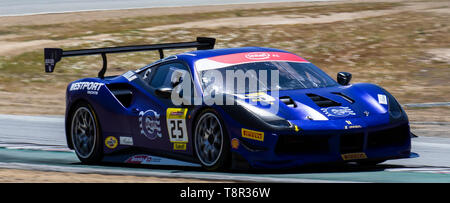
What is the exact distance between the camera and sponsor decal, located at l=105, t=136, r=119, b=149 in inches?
341

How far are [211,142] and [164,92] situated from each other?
2.63ft

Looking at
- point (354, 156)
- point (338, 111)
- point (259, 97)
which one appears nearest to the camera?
point (354, 156)

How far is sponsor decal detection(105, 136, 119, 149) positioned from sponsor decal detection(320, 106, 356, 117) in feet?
8.15

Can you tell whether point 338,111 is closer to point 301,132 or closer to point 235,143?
point 301,132

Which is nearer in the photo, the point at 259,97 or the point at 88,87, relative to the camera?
the point at 259,97

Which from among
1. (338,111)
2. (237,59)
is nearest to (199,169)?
(237,59)

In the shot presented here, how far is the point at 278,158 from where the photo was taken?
22.9 feet

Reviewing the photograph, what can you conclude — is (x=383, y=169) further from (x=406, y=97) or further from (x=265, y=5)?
(x=265, y=5)

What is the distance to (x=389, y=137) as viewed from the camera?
7316 millimetres

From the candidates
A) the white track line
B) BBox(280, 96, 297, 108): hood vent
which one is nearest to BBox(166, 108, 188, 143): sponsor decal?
the white track line

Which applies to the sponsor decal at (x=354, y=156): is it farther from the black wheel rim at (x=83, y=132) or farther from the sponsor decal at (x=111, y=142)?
the black wheel rim at (x=83, y=132)

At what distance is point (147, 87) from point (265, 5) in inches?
759

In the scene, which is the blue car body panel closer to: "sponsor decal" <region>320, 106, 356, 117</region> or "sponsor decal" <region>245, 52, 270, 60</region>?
"sponsor decal" <region>320, 106, 356, 117</region>
